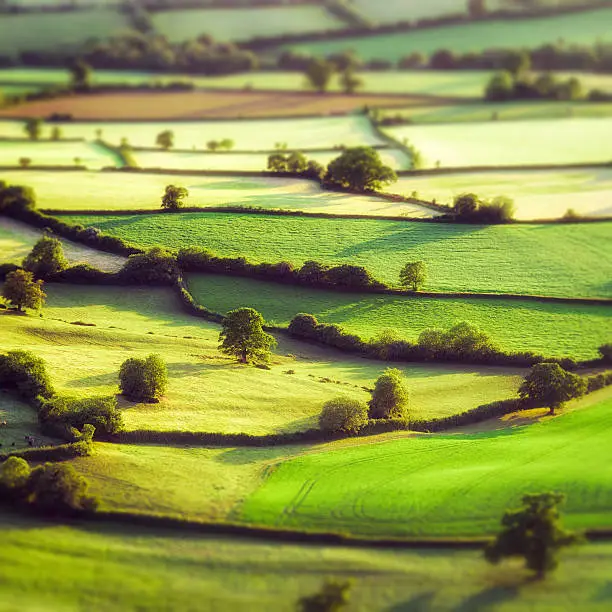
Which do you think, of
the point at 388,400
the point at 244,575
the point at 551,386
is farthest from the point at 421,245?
the point at 244,575

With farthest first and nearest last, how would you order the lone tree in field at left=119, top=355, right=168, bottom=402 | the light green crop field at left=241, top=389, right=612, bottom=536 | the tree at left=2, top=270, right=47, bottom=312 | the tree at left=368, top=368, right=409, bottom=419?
the tree at left=2, top=270, right=47, bottom=312 → the lone tree in field at left=119, top=355, right=168, bottom=402 → the tree at left=368, top=368, right=409, bottom=419 → the light green crop field at left=241, top=389, right=612, bottom=536

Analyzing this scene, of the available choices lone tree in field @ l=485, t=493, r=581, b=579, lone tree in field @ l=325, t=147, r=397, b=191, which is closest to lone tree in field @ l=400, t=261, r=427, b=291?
lone tree in field @ l=325, t=147, r=397, b=191

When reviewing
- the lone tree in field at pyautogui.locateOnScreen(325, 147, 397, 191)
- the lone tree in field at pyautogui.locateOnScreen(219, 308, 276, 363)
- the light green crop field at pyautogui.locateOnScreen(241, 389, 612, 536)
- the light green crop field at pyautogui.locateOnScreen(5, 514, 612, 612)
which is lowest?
the light green crop field at pyautogui.locateOnScreen(5, 514, 612, 612)

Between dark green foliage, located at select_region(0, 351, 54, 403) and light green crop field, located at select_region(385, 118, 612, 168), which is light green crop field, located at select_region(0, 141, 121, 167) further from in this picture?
dark green foliage, located at select_region(0, 351, 54, 403)

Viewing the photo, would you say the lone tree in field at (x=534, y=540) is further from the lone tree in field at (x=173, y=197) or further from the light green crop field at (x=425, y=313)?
the lone tree in field at (x=173, y=197)

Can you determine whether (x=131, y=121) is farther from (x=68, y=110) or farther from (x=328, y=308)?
(x=328, y=308)
